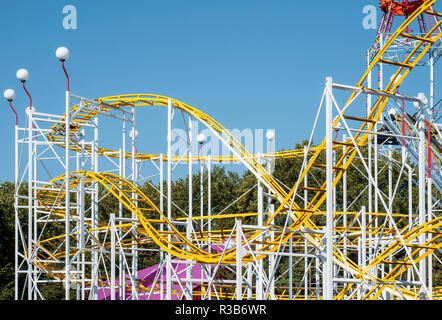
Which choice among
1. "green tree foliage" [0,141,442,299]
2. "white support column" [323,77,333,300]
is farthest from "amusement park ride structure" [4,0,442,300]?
"green tree foliage" [0,141,442,299]

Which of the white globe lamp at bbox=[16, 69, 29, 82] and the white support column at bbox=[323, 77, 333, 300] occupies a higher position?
the white globe lamp at bbox=[16, 69, 29, 82]

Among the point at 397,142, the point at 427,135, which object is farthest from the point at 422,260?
the point at 397,142

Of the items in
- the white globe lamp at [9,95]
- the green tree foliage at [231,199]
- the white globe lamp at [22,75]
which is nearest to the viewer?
the white globe lamp at [22,75]

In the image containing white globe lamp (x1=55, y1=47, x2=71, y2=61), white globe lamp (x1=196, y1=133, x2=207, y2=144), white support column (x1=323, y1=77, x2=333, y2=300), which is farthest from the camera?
white globe lamp (x1=196, y1=133, x2=207, y2=144)

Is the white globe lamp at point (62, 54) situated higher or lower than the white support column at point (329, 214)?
higher

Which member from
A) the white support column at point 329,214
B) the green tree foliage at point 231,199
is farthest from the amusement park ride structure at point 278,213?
the green tree foliage at point 231,199

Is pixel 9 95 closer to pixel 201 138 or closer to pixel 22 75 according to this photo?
pixel 22 75

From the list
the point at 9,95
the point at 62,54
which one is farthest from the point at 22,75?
the point at 62,54

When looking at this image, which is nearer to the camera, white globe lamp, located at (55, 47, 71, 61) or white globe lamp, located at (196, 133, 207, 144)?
white globe lamp, located at (55, 47, 71, 61)

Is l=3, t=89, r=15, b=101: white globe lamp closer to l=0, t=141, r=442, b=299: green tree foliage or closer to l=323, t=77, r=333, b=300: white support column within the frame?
l=0, t=141, r=442, b=299: green tree foliage

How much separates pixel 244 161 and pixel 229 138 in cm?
93

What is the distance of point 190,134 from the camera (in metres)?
20.8

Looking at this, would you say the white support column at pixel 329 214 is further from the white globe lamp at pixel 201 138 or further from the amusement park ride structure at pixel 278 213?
the white globe lamp at pixel 201 138
